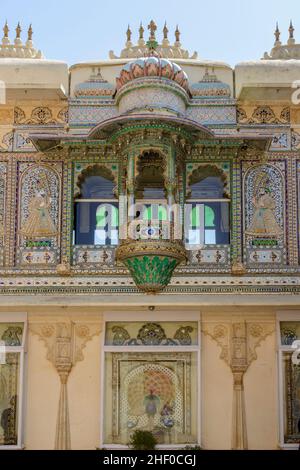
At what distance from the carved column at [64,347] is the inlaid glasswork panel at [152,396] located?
470 mm

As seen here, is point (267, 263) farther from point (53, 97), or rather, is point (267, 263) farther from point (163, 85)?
point (53, 97)

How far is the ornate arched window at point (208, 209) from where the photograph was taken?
47.9 ft

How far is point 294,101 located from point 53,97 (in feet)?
11.7

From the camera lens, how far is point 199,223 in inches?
577

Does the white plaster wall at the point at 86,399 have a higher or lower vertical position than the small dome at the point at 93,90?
lower

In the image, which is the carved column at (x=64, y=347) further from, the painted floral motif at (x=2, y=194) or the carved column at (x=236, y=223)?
the carved column at (x=236, y=223)

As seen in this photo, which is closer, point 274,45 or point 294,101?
point 294,101

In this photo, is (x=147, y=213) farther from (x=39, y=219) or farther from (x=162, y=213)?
(x=39, y=219)

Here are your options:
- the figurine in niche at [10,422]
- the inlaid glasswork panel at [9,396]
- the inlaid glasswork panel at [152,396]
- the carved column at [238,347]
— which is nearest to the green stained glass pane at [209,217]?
the carved column at [238,347]
